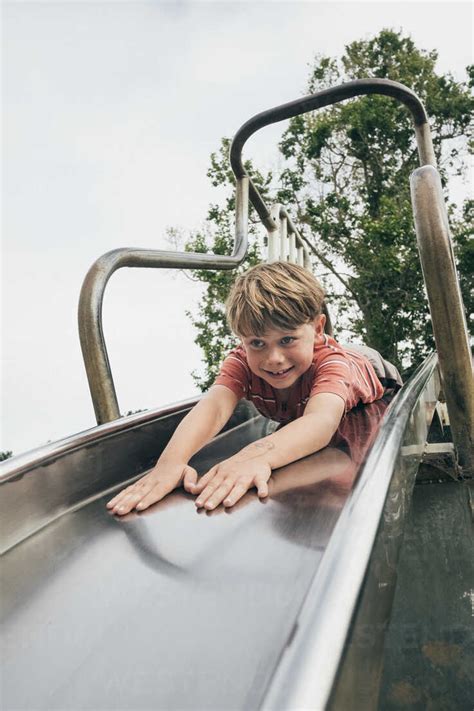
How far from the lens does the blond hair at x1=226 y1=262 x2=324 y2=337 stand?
51.6 inches

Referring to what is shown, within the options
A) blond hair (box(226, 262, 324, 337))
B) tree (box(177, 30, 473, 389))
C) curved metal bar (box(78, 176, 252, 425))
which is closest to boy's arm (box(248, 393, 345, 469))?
blond hair (box(226, 262, 324, 337))

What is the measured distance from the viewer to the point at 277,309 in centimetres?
132

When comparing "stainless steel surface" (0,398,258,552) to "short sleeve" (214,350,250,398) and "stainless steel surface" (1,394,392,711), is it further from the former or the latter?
"short sleeve" (214,350,250,398)

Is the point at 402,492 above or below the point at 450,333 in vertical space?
below

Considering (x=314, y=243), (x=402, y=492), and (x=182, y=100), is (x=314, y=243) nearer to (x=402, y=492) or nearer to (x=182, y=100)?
(x=182, y=100)

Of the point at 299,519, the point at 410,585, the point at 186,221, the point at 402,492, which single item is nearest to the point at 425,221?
the point at 402,492

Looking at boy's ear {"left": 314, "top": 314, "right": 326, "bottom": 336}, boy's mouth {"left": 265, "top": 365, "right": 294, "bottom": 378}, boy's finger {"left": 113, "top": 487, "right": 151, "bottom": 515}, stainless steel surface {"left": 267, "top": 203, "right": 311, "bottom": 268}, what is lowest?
boy's finger {"left": 113, "top": 487, "right": 151, "bottom": 515}

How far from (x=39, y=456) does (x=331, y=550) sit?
61 cm

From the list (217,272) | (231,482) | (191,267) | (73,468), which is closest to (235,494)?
(231,482)

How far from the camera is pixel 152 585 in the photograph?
0.75 meters

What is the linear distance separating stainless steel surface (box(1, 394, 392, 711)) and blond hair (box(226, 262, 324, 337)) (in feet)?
1.11

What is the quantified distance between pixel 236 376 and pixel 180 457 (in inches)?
15.1

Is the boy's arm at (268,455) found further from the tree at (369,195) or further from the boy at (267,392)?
the tree at (369,195)

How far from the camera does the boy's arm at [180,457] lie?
39.4 inches
